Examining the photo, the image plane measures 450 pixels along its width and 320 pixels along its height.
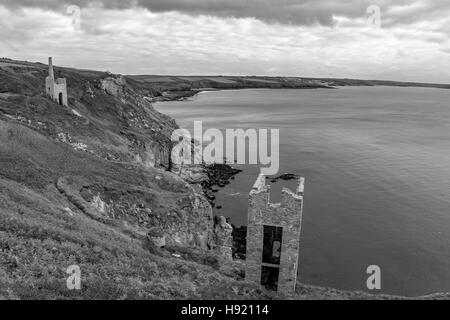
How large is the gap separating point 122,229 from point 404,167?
63598 mm

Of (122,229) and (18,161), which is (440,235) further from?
(18,161)

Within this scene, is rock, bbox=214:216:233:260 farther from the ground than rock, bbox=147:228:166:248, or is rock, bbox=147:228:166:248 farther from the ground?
rock, bbox=147:228:166:248

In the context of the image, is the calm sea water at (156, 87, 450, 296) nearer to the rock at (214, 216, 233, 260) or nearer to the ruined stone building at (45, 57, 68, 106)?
the rock at (214, 216, 233, 260)

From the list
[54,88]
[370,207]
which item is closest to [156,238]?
[370,207]

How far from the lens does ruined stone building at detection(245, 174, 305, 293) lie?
20.0 m

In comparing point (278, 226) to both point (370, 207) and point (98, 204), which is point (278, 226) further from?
point (370, 207)

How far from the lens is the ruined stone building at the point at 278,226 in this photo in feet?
65.6

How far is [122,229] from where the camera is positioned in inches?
1088

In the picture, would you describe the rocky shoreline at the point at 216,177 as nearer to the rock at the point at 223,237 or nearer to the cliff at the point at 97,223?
the cliff at the point at 97,223

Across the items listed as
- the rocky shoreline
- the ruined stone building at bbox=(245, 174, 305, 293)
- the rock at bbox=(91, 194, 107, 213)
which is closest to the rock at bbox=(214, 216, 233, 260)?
the rocky shoreline

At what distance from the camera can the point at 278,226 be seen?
20.5 metres

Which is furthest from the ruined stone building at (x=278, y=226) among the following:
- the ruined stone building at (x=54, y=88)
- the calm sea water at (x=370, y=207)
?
the ruined stone building at (x=54, y=88)
